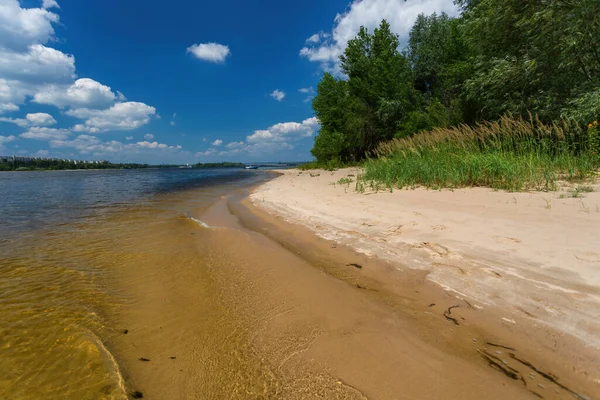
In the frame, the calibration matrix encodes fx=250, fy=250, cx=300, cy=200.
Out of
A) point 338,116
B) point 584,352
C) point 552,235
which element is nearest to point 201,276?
point 584,352

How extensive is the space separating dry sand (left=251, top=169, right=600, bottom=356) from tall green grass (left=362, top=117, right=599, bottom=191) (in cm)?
78

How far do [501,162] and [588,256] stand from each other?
4.93 meters

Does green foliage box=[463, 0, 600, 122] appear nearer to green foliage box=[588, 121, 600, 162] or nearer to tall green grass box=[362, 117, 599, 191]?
green foliage box=[588, 121, 600, 162]

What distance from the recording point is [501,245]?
3.29 metres

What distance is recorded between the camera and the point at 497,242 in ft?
11.1

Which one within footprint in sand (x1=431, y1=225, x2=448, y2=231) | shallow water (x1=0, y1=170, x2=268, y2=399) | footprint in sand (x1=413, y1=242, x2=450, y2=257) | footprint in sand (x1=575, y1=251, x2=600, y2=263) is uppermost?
footprint in sand (x1=575, y1=251, x2=600, y2=263)

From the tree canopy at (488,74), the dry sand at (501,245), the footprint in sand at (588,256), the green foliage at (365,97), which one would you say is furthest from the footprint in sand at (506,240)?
the green foliage at (365,97)

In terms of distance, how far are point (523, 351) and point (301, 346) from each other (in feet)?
5.50

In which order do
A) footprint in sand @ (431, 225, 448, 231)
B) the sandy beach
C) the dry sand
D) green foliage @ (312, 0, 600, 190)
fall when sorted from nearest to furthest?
the sandy beach → the dry sand → footprint in sand @ (431, 225, 448, 231) → green foliage @ (312, 0, 600, 190)

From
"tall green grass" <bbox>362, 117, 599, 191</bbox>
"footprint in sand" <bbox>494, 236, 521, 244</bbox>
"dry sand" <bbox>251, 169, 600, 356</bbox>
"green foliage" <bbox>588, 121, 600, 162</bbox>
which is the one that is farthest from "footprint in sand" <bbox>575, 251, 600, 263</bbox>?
"green foliage" <bbox>588, 121, 600, 162</bbox>

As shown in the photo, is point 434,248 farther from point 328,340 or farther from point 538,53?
point 538,53

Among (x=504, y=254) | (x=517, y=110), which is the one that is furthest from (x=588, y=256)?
(x=517, y=110)

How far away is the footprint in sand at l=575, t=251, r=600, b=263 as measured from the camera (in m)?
2.64

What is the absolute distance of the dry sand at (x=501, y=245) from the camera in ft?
7.30
